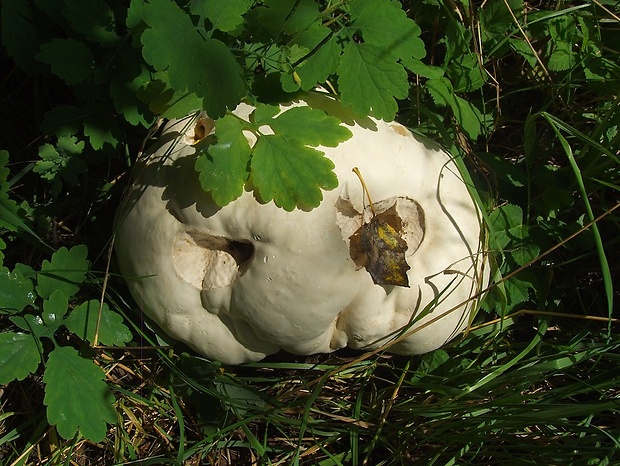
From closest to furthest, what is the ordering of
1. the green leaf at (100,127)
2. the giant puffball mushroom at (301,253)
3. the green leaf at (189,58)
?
the green leaf at (189,58)
the giant puffball mushroom at (301,253)
the green leaf at (100,127)

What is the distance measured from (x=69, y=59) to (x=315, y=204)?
915mm

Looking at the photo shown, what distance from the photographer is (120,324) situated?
6.91ft

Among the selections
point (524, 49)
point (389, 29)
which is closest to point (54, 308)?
point (389, 29)

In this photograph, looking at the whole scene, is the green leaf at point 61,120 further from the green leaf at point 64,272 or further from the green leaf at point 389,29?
the green leaf at point 389,29

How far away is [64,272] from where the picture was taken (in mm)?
2123

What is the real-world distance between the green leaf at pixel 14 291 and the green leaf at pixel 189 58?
930 mm

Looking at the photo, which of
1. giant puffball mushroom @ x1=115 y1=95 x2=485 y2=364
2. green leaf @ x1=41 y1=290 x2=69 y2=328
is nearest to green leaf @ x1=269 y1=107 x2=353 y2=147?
giant puffball mushroom @ x1=115 y1=95 x2=485 y2=364

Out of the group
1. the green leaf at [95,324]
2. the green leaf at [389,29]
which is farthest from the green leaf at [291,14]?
the green leaf at [95,324]

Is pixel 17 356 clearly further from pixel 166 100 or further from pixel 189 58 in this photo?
pixel 189 58

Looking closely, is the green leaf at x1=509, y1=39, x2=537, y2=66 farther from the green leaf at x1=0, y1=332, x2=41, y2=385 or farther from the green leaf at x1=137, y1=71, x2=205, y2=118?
the green leaf at x1=0, y1=332, x2=41, y2=385

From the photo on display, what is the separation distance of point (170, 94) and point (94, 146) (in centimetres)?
39

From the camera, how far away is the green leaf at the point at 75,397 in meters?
1.87

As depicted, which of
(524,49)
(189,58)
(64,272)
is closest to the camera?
(189,58)

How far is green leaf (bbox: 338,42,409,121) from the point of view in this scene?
1.81 meters
